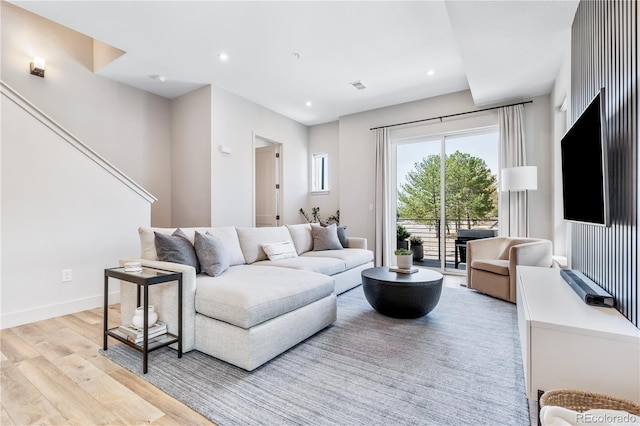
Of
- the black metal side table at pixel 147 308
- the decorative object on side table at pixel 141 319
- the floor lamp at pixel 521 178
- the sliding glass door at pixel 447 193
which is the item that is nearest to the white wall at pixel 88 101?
the black metal side table at pixel 147 308

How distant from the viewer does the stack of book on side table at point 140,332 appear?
6.66 ft

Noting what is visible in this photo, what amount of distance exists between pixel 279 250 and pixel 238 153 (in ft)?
6.88

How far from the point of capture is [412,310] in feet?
8.89

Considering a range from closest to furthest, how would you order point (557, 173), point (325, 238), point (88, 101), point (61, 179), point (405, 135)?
point (61, 179)
point (557, 173)
point (88, 101)
point (325, 238)
point (405, 135)

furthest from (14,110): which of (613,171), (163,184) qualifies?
(613,171)

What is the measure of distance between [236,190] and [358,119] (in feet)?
8.71

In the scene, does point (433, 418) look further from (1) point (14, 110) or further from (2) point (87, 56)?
(2) point (87, 56)

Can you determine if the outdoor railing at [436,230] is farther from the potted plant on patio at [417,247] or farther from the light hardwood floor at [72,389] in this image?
the light hardwood floor at [72,389]

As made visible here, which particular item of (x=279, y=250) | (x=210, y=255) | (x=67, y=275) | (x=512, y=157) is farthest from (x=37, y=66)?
(x=512, y=157)

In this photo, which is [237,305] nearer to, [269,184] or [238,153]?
[238,153]

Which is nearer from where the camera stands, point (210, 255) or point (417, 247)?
point (210, 255)

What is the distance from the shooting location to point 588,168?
1.79 metres

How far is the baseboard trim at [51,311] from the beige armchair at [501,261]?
4.20m
